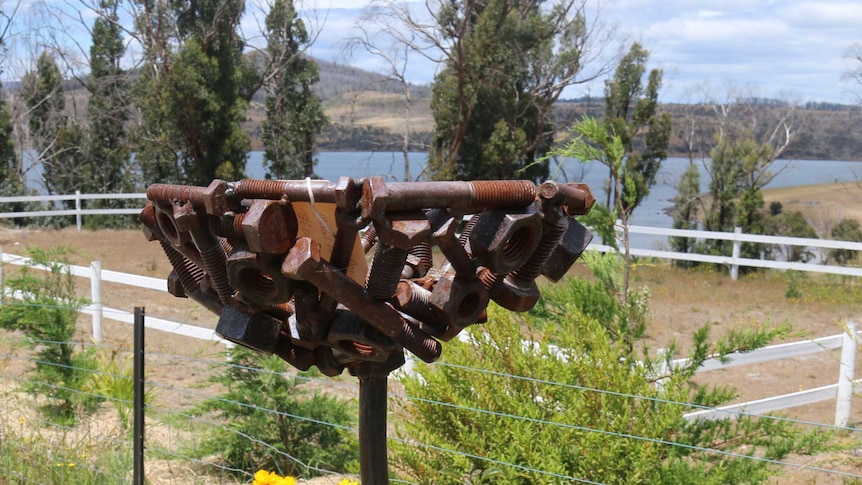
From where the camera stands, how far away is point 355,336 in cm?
170

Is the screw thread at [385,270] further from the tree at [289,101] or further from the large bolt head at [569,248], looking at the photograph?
the tree at [289,101]

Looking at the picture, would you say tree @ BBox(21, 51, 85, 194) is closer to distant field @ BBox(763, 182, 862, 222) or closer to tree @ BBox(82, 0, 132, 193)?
tree @ BBox(82, 0, 132, 193)

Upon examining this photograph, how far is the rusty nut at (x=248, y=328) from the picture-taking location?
5.86 feet

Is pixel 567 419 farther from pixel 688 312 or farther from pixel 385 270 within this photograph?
pixel 688 312

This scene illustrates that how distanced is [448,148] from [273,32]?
794 centimetres

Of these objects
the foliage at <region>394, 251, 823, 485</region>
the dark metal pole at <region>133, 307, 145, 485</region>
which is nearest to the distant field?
the foliage at <region>394, 251, 823, 485</region>

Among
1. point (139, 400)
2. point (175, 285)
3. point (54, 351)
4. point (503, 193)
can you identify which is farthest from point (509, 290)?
point (54, 351)

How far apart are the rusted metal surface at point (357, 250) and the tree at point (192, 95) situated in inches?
779

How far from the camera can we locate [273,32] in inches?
1032

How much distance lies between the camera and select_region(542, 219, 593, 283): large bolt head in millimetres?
1751

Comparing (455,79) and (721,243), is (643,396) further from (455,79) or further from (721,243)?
(455,79)

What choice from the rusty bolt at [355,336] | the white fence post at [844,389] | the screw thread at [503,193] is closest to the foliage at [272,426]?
the rusty bolt at [355,336]

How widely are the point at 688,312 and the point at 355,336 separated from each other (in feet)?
34.9

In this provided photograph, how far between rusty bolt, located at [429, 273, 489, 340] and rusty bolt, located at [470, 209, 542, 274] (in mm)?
78
